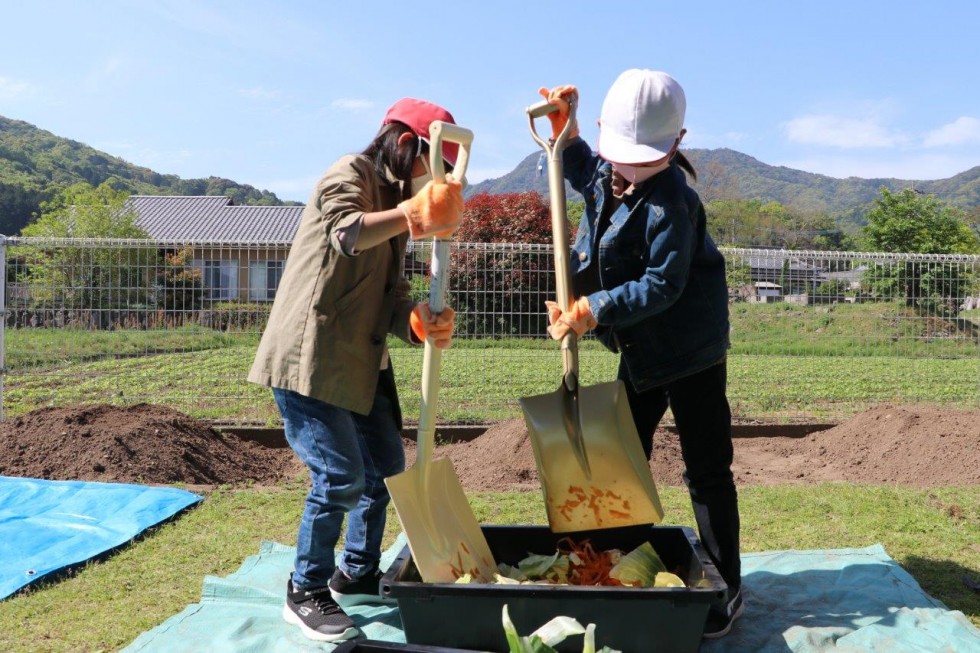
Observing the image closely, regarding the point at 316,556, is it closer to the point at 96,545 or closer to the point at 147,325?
the point at 96,545

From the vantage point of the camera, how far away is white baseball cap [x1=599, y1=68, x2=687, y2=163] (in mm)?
2490

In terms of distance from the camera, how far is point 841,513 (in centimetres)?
433

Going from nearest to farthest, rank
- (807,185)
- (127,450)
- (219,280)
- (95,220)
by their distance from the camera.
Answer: (127,450) < (219,280) < (95,220) < (807,185)

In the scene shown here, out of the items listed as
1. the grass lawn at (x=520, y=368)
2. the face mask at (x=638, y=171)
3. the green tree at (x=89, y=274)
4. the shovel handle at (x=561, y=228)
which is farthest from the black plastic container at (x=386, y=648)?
the green tree at (x=89, y=274)

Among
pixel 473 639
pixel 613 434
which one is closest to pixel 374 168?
pixel 613 434

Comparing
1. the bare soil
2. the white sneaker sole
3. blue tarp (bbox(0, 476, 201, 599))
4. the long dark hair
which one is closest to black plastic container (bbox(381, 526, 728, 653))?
the white sneaker sole

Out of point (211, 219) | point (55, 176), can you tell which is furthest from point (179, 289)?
point (55, 176)

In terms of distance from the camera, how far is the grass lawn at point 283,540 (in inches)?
114

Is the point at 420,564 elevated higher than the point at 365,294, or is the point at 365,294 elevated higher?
the point at 365,294

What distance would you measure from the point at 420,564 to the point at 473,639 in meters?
0.25

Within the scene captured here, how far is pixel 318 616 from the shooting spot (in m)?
2.60

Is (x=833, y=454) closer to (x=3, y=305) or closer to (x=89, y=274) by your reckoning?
(x=89, y=274)

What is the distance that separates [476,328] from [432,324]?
13.7 ft

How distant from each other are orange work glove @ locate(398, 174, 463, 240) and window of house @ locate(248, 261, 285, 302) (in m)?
4.43
